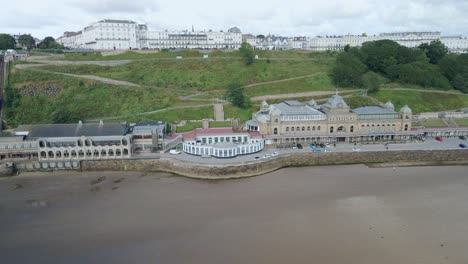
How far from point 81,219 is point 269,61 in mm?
66377

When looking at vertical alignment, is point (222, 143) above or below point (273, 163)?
above

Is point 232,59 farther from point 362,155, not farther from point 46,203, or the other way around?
point 46,203

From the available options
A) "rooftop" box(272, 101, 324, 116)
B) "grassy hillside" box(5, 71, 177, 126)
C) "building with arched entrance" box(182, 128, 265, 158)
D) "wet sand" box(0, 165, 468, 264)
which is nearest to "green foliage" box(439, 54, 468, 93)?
"wet sand" box(0, 165, 468, 264)

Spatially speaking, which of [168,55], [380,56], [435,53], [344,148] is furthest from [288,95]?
[435,53]

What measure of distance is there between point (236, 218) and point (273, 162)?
1525 cm

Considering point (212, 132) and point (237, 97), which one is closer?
point (212, 132)

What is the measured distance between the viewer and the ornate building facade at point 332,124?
51.6 metres

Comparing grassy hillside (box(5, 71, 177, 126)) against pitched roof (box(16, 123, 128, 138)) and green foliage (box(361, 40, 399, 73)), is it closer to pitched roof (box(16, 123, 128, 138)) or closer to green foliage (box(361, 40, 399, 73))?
pitched roof (box(16, 123, 128, 138))

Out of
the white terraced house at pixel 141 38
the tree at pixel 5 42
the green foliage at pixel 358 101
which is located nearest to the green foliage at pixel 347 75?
the green foliage at pixel 358 101

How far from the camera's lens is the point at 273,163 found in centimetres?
4516

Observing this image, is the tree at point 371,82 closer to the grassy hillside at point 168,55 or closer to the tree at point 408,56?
the tree at point 408,56

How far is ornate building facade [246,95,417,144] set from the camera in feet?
169

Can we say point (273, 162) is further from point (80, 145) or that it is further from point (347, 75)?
point (347, 75)

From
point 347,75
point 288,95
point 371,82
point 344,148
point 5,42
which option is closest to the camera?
point 344,148
